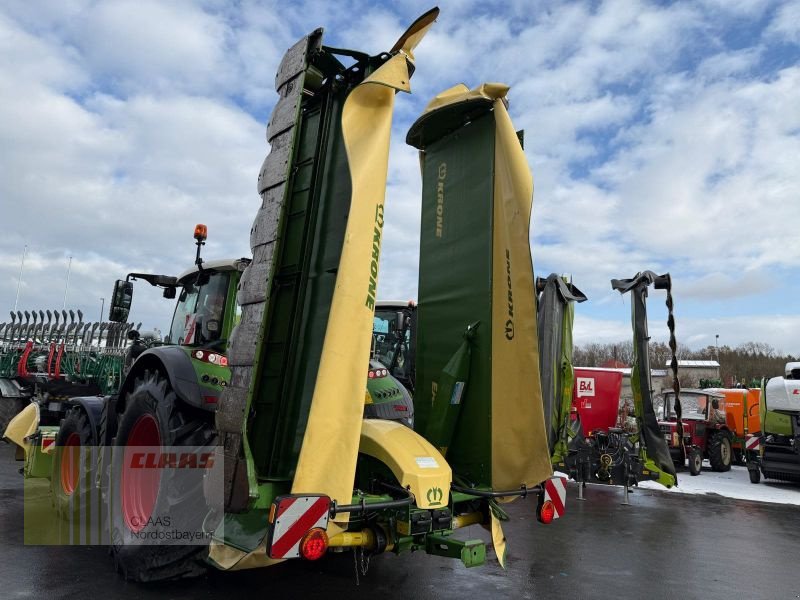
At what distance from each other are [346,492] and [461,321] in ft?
5.66

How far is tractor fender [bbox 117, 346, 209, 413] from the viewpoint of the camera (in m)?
3.80

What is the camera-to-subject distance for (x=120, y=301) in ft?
18.1

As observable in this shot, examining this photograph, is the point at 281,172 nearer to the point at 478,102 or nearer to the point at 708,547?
the point at 478,102

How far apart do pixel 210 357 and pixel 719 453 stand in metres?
13.2

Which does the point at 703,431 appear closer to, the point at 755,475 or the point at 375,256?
the point at 755,475

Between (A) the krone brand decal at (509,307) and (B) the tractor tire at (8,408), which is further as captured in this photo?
(B) the tractor tire at (8,408)

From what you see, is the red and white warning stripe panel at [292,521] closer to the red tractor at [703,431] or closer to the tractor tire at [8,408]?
the red tractor at [703,431]

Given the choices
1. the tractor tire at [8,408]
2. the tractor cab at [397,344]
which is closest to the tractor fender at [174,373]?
the tractor cab at [397,344]

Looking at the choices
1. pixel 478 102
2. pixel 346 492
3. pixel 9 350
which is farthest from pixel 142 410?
pixel 9 350

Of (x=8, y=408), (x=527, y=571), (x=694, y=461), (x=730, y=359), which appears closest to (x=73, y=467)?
(x=527, y=571)

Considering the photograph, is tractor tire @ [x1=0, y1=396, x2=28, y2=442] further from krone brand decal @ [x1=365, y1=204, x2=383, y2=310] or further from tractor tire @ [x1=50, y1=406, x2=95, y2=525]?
krone brand decal @ [x1=365, y1=204, x2=383, y2=310]

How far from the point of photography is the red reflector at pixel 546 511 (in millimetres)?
3944

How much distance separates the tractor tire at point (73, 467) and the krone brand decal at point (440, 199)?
361 centimetres

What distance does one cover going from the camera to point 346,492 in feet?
9.26
